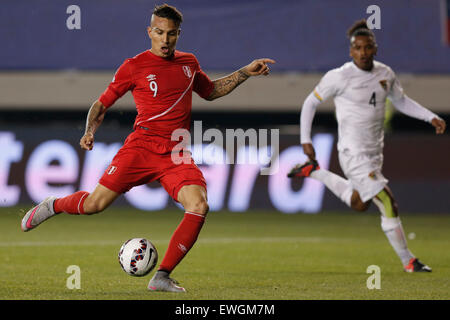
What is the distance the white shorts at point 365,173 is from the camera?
845 centimetres

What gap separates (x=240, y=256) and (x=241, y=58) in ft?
28.1

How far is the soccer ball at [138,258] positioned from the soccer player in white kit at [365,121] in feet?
7.08

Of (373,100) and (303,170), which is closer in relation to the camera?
(373,100)

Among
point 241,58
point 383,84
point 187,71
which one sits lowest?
point 383,84

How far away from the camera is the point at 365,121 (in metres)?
8.54

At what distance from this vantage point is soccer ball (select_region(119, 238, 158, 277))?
6836 mm

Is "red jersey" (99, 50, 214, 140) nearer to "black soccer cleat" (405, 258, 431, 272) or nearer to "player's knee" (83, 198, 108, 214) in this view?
"player's knee" (83, 198, 108, 214)

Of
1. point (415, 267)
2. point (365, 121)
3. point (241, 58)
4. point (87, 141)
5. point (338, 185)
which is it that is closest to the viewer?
point (87, 141)

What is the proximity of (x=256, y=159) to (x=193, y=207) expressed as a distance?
8804mm

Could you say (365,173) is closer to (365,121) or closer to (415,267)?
(365,121)

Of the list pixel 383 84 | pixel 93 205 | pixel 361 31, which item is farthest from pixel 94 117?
pixel 383 84

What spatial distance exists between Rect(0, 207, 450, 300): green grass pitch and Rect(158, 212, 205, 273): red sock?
0.91 feet
